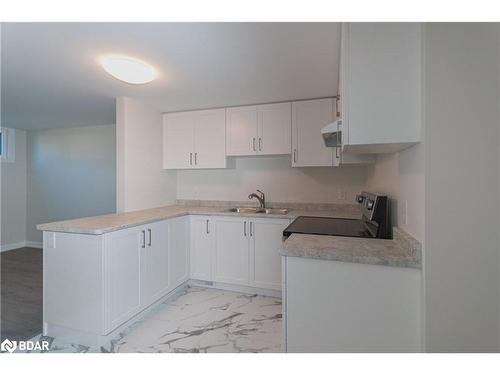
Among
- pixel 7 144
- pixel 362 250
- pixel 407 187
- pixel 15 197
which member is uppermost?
pixel 7 144

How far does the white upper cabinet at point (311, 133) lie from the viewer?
2.55m

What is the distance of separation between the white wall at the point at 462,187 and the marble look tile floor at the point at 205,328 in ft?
3.91

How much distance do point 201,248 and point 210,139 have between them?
135 cm

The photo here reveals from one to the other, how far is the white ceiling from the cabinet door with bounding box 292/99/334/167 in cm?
15

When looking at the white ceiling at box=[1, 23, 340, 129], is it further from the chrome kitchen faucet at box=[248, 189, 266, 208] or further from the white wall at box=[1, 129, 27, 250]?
the white wall at box=[1, 129, 27, 250]

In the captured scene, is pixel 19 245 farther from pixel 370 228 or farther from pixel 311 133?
pixel 370 228

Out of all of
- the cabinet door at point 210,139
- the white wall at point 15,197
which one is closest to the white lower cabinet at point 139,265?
the cabinet door at point 210,139

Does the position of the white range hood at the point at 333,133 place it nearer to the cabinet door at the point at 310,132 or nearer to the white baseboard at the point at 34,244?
the cabinet door at the point at 310,132

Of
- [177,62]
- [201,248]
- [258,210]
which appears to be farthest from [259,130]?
[201,248]

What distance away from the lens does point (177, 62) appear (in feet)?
5.88

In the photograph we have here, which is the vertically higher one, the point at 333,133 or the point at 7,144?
the point at 7,144

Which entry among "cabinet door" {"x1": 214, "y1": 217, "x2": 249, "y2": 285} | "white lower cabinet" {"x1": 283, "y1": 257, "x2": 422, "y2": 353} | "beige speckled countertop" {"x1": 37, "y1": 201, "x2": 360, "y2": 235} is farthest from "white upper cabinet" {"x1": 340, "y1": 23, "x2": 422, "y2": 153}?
"cabinet door" {"x1": 214, "y1": 217, "x2": 249, "y2": 285}

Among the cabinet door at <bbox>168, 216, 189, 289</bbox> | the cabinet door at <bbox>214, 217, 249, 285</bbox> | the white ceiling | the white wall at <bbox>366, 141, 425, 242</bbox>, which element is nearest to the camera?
the white wall at <bbox>366, 141, 425, 242</bbox>

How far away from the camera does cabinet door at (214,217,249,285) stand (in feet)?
8.54
